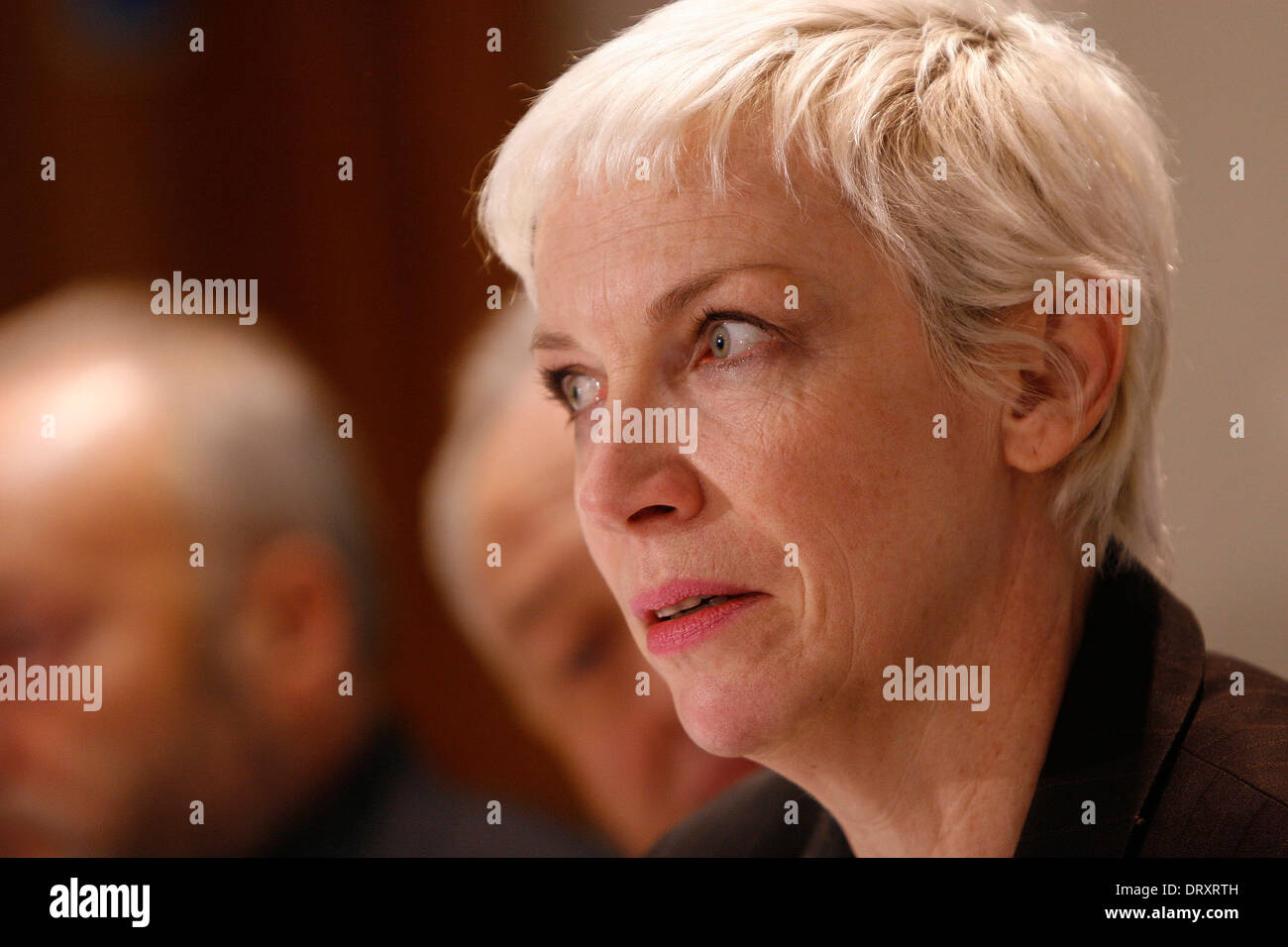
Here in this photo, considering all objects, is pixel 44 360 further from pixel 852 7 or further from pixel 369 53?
pixel 852 7

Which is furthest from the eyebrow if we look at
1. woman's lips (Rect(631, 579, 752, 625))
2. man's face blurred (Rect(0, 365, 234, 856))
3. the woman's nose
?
man's face blurred (Rect(0, 365, 234, 856))

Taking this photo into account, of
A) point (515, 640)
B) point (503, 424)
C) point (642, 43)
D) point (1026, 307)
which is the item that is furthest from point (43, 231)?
point (1026, 307)

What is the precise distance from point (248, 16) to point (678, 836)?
1.22 metres

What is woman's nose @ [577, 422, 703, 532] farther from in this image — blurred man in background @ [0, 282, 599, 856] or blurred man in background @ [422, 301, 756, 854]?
blurred man in background @ [0, 282, 599, 856]

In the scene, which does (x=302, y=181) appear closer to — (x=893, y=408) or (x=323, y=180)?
(x=323, y=180)

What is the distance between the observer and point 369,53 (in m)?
1.55

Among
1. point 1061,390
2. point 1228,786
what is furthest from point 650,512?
point 1228,786

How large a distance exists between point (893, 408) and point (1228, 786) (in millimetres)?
400

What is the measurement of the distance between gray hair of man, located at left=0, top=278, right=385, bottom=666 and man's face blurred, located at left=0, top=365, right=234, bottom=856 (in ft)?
0.17

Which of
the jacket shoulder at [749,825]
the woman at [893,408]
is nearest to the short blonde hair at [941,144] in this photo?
the woman at [893,408]

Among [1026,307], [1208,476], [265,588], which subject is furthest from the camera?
[265,588]

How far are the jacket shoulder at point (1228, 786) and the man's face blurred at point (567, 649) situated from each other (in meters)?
0.73

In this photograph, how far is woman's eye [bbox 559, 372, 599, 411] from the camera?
1.14m

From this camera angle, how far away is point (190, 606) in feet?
4.92
